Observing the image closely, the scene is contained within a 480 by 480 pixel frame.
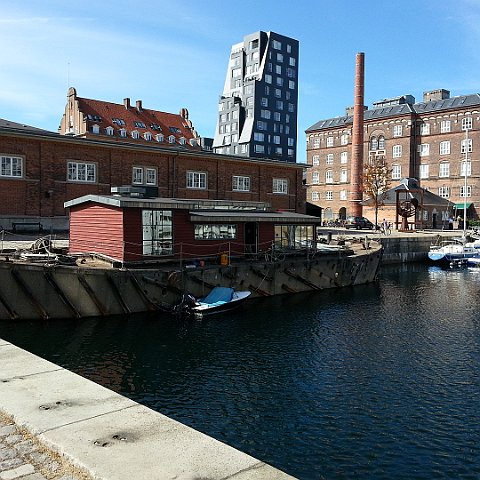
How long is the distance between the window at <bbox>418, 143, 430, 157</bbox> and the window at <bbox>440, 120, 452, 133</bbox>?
3.86m

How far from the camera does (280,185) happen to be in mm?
59875

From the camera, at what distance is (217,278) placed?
30.2 metres

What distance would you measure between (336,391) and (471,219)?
81.2 metres

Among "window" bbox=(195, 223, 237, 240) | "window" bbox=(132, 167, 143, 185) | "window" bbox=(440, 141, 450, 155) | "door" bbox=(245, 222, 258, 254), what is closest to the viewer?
"window" bbox=(195, 223, 237, 240)

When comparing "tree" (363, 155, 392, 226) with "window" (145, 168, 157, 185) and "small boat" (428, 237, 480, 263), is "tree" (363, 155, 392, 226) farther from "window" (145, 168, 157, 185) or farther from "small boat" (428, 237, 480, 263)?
"window" (145, 168, 157, 185)

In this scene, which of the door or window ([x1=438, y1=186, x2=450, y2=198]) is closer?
the door

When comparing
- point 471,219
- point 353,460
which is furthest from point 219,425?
point 471,219

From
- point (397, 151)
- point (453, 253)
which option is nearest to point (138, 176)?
point (453, 253)

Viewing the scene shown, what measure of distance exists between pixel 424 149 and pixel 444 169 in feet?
18.8

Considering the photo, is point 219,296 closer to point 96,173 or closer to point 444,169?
point 96,173

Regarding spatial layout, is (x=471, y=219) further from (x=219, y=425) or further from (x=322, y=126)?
(x=219, y=425)

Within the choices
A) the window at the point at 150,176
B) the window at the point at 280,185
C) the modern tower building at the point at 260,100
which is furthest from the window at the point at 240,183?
the modern tower building at the point at 260,100

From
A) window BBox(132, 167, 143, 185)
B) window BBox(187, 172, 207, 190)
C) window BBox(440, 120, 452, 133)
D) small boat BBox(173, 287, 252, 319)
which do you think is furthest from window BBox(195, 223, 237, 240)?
window BBox(440, 120, 452, 133)

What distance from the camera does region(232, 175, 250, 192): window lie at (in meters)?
55.6
